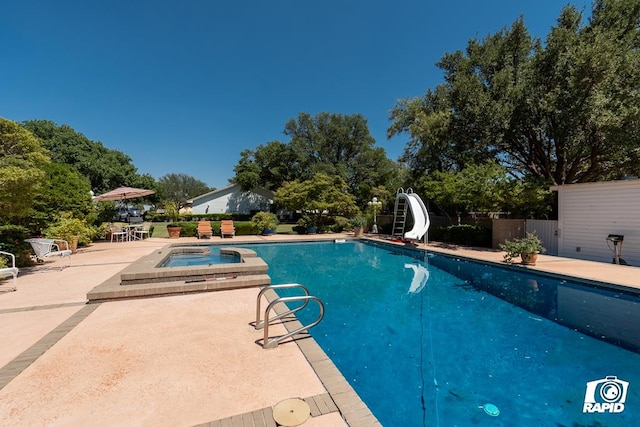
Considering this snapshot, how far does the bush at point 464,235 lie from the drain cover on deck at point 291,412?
45.2 feet

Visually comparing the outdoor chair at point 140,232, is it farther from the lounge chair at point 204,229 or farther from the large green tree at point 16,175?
the large green tree at point 16,175

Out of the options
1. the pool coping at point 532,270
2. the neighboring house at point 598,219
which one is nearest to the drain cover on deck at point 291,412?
the pool coping at point 532,270

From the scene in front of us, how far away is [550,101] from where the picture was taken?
11.9m

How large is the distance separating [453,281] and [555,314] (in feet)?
9.25

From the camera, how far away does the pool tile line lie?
2.97 meters

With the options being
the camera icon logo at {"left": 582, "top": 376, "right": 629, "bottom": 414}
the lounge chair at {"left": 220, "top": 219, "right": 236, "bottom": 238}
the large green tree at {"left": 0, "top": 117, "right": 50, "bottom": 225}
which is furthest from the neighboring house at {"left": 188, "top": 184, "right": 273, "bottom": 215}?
the camera icon logo at {"left": 582, "top": 376, "right": 629, "bottom": 414}

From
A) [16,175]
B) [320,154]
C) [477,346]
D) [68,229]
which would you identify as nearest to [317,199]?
[68,229]

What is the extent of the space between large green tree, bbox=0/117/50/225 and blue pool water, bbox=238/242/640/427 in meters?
6.46

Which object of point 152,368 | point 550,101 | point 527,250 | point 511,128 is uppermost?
point 550,101

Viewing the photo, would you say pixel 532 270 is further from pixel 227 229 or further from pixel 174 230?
pixel 174 230

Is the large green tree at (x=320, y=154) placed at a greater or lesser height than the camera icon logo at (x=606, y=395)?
greater

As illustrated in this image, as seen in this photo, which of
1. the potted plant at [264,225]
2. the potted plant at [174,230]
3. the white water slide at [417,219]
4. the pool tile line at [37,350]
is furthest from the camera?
the potted plant at [264,225]

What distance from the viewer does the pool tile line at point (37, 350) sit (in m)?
2.97

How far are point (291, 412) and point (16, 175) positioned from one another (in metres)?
7.65
